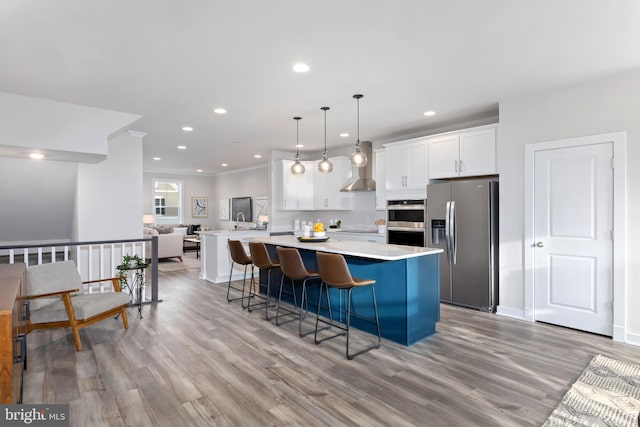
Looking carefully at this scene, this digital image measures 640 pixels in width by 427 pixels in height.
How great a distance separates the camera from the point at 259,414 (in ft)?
7.45

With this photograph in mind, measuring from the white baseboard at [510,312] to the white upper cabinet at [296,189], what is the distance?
4218 millimetres

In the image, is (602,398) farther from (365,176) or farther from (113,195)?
(113,195)

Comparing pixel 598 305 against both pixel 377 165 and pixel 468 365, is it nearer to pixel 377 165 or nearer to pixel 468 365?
pixel 468 365

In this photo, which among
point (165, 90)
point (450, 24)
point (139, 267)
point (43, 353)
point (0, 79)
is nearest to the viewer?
point (450, 24)

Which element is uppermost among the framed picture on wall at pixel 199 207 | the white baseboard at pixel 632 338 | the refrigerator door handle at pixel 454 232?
the framed picture on wall at pixel 199 207

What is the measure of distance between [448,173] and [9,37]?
191 inches

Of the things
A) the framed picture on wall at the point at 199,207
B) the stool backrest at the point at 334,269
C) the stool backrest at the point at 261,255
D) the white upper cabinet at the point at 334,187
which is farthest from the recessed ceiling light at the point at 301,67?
the framed picture on wall at the point at 199,207

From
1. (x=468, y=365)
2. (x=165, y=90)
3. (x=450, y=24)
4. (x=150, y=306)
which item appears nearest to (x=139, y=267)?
(x=150, y=306)

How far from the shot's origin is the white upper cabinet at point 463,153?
4586mm

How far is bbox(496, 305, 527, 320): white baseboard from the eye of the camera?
4194 millimetres

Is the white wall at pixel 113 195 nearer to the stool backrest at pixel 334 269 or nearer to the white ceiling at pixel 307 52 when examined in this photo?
the white ceiling at pixel 307 52

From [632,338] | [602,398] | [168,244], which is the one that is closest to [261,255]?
[602,398]

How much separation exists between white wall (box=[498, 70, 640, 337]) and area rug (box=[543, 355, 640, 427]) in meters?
0.94

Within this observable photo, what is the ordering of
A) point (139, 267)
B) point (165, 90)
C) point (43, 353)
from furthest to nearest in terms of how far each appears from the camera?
point (139, 267) < point (165, 90) < point (43, 353)
